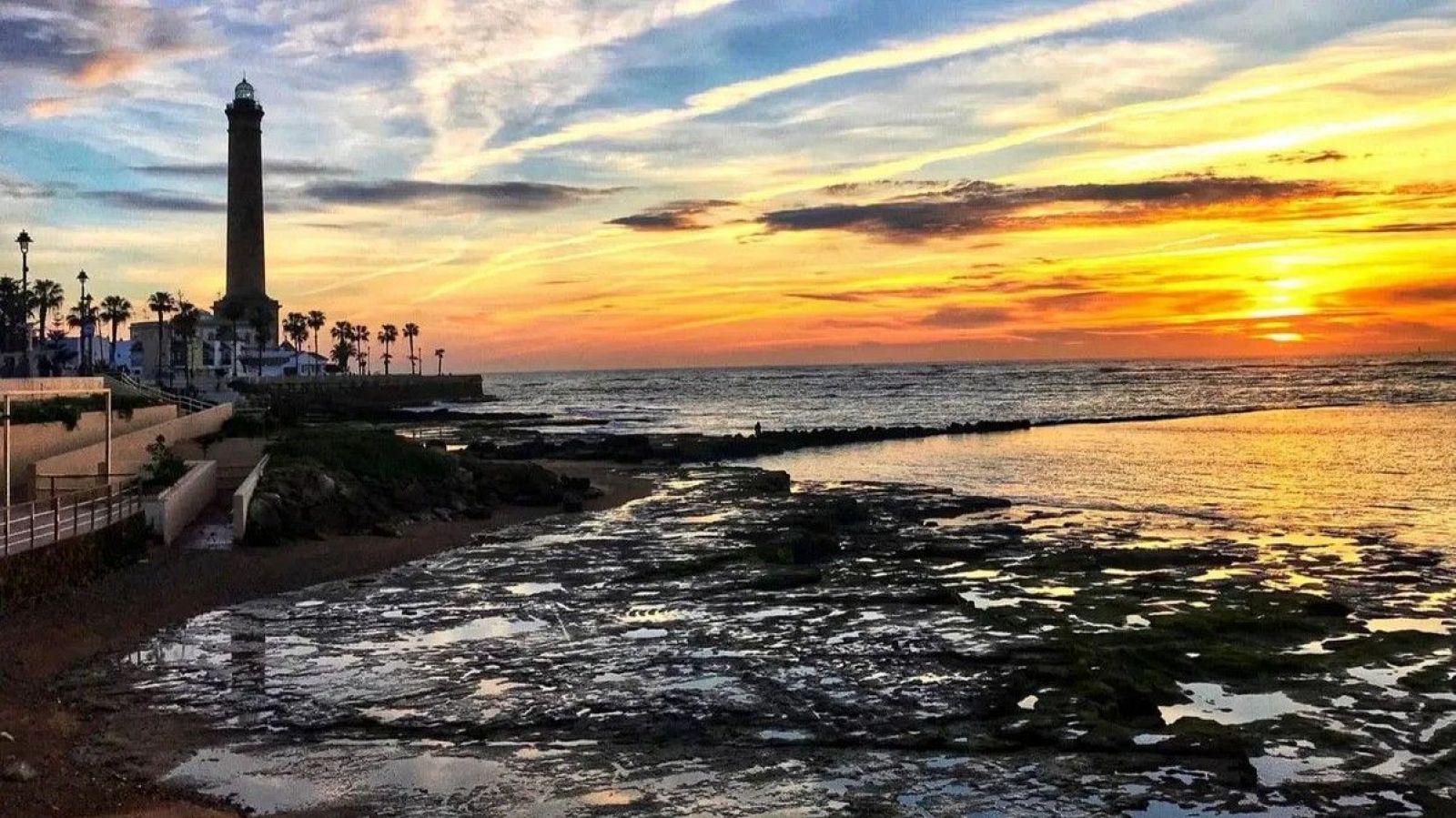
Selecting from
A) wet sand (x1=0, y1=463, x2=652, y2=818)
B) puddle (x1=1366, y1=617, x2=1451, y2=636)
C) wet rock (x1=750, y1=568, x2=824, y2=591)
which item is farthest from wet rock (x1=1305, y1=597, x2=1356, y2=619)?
wet sand (x1=0, y1=463, x2=652, y2=818)

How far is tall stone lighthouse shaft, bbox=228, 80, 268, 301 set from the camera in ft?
326

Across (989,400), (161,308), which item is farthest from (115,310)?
(989,400)

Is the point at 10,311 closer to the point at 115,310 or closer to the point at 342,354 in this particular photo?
the point at 115,310

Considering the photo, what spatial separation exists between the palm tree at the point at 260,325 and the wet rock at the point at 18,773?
99855mm

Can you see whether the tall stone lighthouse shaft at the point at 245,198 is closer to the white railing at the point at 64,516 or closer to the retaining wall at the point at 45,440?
the retaining wall at the point at 45,440

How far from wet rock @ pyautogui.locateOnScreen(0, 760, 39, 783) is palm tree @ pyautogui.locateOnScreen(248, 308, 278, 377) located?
3931 inches

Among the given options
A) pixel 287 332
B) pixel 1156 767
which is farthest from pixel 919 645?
pixel 287 332

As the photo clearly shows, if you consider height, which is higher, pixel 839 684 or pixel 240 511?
pixel 240 511

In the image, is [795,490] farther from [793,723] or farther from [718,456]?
[793,723]

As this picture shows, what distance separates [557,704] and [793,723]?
2.84 metres

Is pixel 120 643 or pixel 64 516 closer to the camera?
pixel 120 643

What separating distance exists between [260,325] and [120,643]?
94.4 meters

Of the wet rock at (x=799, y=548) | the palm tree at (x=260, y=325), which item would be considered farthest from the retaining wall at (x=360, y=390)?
the wet rock at (x=799, y=548)

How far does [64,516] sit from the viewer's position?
19.5 meters
